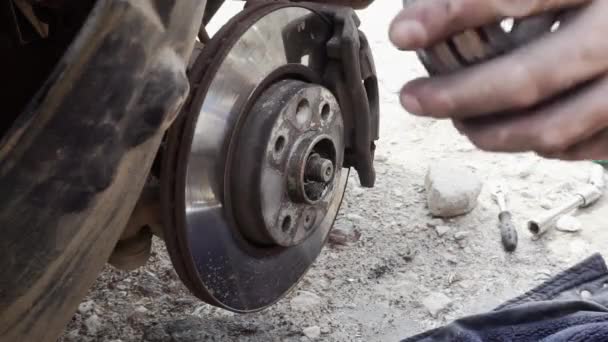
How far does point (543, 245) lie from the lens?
1.68m

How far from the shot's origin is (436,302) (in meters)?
1.51

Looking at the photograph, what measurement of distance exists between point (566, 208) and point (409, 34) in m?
1.47

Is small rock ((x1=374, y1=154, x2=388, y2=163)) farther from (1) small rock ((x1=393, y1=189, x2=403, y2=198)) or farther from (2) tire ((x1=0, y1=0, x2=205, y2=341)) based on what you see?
(2) tire ((x1=0, y1=0, x2=205, y2=341))

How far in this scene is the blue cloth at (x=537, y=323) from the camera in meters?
1.26

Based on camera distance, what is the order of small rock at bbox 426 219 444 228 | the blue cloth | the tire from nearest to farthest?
1. the tire
2. the blue cloth
3. small rock at bbox 426 219 444 228

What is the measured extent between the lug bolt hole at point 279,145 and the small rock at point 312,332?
50cm

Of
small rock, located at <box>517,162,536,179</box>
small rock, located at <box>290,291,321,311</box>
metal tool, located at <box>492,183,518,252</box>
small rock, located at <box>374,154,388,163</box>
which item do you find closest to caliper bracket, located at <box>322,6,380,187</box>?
small rock, located at <box>290,291,321,311</box>

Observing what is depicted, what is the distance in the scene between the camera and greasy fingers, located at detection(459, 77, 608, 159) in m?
0.43

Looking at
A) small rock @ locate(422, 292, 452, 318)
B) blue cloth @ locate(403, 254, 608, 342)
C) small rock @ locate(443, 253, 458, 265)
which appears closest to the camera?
blue cloth @ locate(403, 254, 608, 342)

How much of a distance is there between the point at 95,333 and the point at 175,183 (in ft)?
1.83

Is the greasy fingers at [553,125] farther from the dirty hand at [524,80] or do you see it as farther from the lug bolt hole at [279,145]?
the lug bolt hole at [279,145]

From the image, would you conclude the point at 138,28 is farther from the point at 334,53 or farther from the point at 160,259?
the point at 160,259

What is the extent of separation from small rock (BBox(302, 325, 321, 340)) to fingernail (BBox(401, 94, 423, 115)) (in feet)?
3.26

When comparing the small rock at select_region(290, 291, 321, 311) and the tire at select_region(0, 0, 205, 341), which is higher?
the tire at select_region(0, 0, 205, 341)
